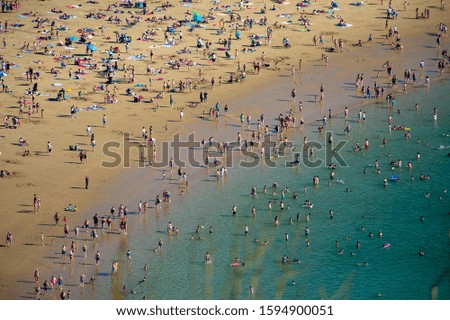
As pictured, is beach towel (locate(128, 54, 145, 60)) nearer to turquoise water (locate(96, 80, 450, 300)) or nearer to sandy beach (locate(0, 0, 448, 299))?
sandy beach (locate(0, 0, 448, 299))

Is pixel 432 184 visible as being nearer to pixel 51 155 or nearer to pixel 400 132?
pixel 400 132

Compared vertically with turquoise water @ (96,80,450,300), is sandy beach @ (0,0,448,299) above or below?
above

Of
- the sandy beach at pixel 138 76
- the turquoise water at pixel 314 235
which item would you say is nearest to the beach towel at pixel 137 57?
the sandy beach at pixel 138 76

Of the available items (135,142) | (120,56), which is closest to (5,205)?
(135,142)

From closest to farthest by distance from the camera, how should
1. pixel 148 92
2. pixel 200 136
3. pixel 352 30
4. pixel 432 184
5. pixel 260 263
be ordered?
pixel 260 263
pixel 432 184
pixel 200 136
pixel 148 92
pixel 352 30

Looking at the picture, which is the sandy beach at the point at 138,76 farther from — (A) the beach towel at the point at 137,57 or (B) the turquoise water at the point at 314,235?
(B) the turquoise water at the point at 314,235

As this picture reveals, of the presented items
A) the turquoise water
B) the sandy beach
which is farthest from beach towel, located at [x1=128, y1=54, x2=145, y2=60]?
the turquoise water
